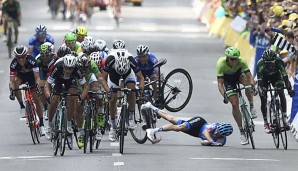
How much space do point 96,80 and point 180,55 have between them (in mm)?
22358

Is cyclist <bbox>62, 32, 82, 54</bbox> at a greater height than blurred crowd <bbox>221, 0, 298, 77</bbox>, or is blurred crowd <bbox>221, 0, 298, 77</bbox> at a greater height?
blurred crowd <bbox>221, 0, 298, 77</bbox>

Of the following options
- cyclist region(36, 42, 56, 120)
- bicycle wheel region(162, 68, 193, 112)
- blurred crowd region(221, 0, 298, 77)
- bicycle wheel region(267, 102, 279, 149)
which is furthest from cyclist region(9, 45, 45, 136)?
blurred crowd region(221, 0, 298, 77)

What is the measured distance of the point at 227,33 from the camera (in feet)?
159

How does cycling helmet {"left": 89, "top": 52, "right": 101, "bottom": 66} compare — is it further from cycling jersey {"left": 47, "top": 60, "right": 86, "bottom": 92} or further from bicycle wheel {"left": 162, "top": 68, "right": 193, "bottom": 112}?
bicycle wheel {"left": 162, "top": 68, "right": 193, "bottom": 112}

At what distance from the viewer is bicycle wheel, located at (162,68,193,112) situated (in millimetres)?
27672

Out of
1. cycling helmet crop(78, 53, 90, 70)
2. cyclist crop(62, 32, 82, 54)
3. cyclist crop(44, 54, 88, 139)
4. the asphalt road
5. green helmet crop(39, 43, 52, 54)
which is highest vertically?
cyclist crop(62, 32, 82, 54)

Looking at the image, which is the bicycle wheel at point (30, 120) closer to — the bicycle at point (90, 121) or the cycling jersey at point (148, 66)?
the bicycle at point (90, 121)

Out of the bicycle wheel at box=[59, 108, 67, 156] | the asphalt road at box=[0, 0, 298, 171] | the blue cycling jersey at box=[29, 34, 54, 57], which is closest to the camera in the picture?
the asphalt road at box=[0, 0, 298, 171]

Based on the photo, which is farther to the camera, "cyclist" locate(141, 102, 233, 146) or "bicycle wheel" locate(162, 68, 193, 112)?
"bicycle wheel" locate(162, 68, 193, 112)

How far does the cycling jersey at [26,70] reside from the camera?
24.9 metres

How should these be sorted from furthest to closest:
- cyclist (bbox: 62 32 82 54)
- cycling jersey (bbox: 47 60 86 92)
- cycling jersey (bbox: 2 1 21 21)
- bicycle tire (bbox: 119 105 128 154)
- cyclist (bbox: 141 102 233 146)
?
cycling jersey (bbox: 2 1 21 21), cyclist (bbox: 62 32 82 54), cyclist (bbox: 141 102 233 146), cycling jersey (bbox: 47 60 86 92), bicycle tire (bbox: 119 105 128 154)

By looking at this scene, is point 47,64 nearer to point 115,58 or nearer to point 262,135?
point 115,58

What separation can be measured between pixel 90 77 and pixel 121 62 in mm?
612

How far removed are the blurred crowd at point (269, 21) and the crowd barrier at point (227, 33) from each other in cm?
48
